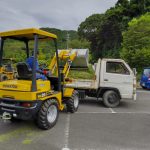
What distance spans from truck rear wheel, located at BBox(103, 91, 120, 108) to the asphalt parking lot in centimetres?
79

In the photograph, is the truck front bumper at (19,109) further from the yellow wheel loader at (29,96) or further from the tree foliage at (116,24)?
the tree foliage at (116,24)

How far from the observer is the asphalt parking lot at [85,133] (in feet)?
16.3

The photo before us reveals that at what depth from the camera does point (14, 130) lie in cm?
598

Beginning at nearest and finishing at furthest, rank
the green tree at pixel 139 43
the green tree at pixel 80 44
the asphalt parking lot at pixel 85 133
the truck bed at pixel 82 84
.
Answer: the asphalt parking lot at pixel 85 133
the truck bed at pixel 82 84
the green tree at pixel 139 43
the green tree at pixel 80 44

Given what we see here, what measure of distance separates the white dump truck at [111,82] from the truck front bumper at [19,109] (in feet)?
10.8

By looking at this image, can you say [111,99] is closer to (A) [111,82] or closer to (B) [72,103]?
(A) [111,82]

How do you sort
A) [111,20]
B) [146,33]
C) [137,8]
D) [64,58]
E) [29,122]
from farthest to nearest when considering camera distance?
[111,20]
[137,8]
[146,33]
[64,58]
[29,122]

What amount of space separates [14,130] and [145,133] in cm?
351

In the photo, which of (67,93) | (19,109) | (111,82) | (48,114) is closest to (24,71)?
(19,109)

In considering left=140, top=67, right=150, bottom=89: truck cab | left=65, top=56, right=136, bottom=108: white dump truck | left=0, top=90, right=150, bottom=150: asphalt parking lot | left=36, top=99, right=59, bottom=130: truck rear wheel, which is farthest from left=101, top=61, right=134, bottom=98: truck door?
left=140, top=67, right=150, bottom=89: truck cab

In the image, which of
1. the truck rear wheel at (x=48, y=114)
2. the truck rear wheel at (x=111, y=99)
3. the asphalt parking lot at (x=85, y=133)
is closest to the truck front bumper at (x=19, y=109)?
the truck rear wheel at (x=48, y=114)

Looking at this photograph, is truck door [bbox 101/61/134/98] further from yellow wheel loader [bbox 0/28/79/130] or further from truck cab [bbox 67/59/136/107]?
yellow wheel loader [bbox 0/28/79/130]

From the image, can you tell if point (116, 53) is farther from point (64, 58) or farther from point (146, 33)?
point (64, 58)

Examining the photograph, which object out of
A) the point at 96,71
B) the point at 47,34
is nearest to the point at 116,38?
the point at 96,71
